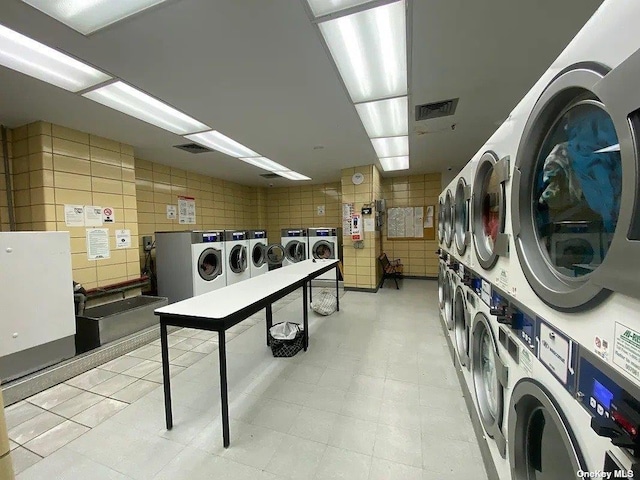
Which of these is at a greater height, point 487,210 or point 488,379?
point 487,210

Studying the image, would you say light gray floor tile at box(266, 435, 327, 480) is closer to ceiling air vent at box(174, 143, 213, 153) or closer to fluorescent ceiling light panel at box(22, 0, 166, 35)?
fluorescent ceiling light panel at box(22, 0, 166, 35)

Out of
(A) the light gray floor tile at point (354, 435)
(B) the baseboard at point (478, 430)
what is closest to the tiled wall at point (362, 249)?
(B) the baseboard at point (478, 430)

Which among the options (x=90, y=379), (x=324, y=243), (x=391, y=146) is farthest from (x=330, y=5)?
(x=324, y=243)

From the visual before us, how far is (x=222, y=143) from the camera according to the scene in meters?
3.92

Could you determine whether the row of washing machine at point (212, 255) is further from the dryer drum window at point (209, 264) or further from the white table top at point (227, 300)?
the white table top at point (227, 300)

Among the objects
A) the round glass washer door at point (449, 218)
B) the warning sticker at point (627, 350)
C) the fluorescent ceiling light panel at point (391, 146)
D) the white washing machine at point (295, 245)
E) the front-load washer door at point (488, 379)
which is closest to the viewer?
the warning sticker at point (627, 350)

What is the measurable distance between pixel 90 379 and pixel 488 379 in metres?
3.25

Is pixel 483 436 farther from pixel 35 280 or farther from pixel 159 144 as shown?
pixel 159 144

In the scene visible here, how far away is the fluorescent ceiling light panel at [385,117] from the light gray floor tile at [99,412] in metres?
3.41

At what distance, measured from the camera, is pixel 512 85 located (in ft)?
8.08

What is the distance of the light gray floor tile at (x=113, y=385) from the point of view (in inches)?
88.0

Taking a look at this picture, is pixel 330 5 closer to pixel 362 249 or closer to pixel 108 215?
pixel 108 215

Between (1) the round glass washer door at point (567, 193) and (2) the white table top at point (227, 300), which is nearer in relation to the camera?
(1) the round glass washer door at point (567, 193)

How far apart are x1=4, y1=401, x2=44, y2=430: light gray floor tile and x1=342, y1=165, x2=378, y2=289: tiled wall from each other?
14.8 feet
